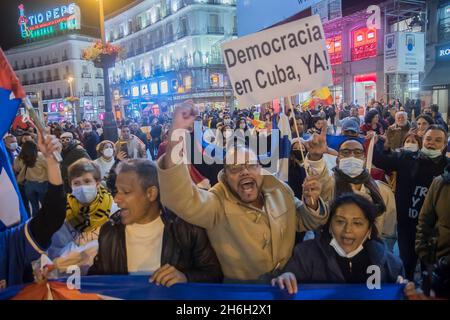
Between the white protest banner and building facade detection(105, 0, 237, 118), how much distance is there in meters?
36.8

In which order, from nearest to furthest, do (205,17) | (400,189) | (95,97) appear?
(400,189), (205,17), (95,97)

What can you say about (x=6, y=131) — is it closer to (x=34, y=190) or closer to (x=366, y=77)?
(x=34, y=190)

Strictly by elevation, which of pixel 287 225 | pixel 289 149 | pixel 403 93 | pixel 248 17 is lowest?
pixel 287 225

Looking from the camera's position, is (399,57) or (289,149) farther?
(399,57)

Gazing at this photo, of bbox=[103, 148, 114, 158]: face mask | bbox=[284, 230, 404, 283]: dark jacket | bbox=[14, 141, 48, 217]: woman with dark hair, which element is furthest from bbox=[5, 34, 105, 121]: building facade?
bbox=[284, 230, 404, 283]: dark jacket

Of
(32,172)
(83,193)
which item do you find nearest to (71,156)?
(32,172)

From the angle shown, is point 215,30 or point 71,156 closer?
point 71,156

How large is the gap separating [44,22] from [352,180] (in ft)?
235

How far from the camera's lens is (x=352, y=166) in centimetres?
347

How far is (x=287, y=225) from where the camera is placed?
9.15 ft

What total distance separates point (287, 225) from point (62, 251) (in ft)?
5.74

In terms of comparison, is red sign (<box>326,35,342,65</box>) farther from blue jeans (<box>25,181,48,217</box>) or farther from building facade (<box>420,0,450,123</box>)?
blue jeans (<box>25,181,48,217</box>)

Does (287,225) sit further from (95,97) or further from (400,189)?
(95,97)

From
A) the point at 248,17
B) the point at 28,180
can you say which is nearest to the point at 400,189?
the point at 28,180
